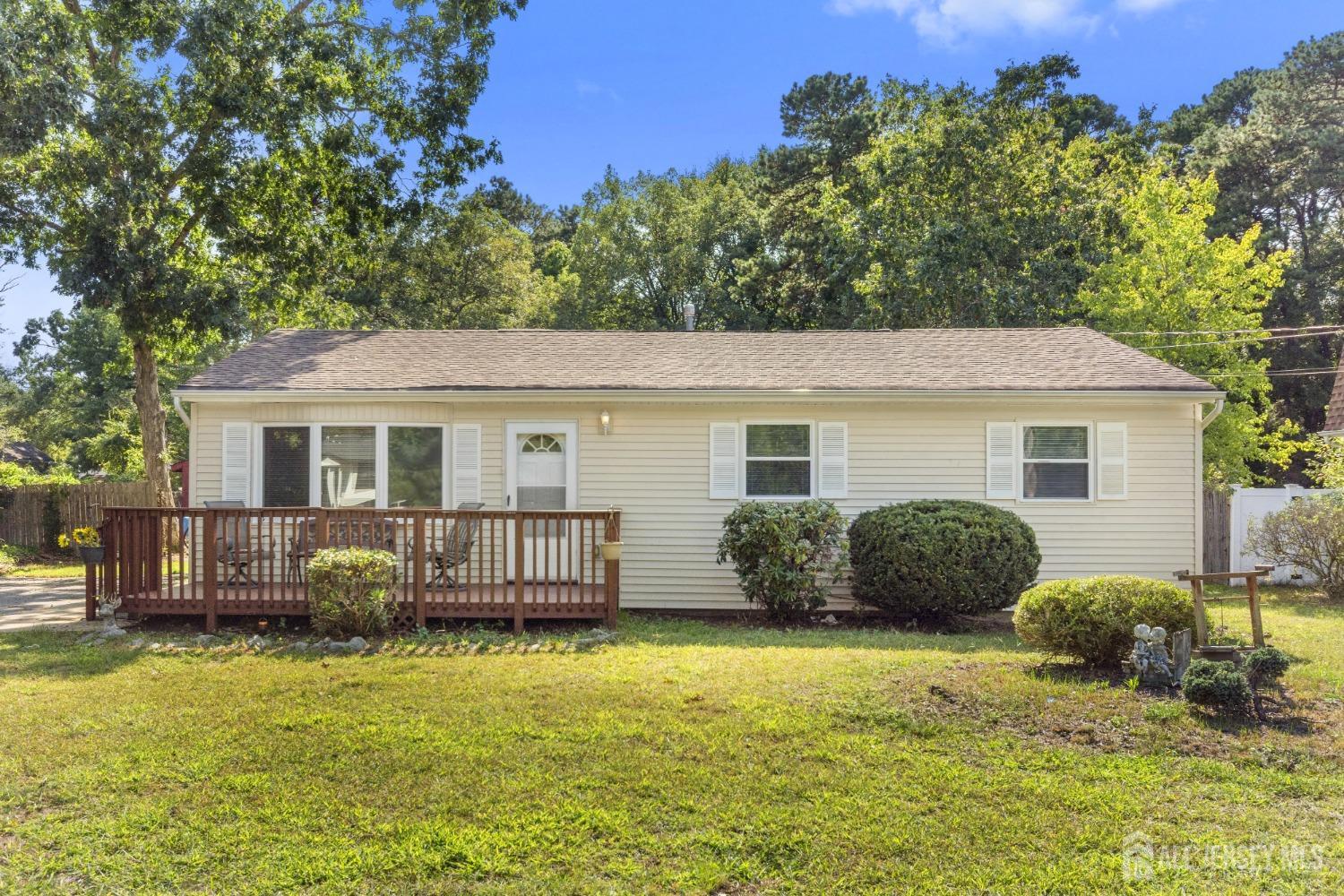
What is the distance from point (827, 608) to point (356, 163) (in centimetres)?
1251

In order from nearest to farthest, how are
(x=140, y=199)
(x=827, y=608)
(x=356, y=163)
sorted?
(x=827, y=608), (x=140, y=199), (x=356, y=163)

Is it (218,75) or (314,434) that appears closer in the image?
(314,434)

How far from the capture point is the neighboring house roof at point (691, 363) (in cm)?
974

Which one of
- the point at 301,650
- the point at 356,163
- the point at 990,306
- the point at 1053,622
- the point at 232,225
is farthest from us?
the point at 990,306

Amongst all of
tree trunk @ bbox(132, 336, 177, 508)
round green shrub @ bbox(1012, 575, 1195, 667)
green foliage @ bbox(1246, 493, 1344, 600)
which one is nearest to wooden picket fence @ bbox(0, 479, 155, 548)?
tree trunk @ bbox(132, 336, 177, 508)

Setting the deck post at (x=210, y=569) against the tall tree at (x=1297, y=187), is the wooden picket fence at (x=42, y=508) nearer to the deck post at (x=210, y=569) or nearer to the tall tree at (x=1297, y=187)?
the deck post at (x=210, y=569)

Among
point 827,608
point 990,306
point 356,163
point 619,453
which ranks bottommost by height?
point 827,608

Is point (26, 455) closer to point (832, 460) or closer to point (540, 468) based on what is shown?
point (540, 468)

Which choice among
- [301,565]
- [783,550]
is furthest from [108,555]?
[783,550]

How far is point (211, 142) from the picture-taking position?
14273 millimetres

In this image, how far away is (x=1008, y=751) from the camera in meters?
4.68

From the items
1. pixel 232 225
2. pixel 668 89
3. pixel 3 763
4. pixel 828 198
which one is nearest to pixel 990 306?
pixel 828 198

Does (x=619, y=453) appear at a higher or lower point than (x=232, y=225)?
lower

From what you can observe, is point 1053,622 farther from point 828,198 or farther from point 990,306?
point 828,198
